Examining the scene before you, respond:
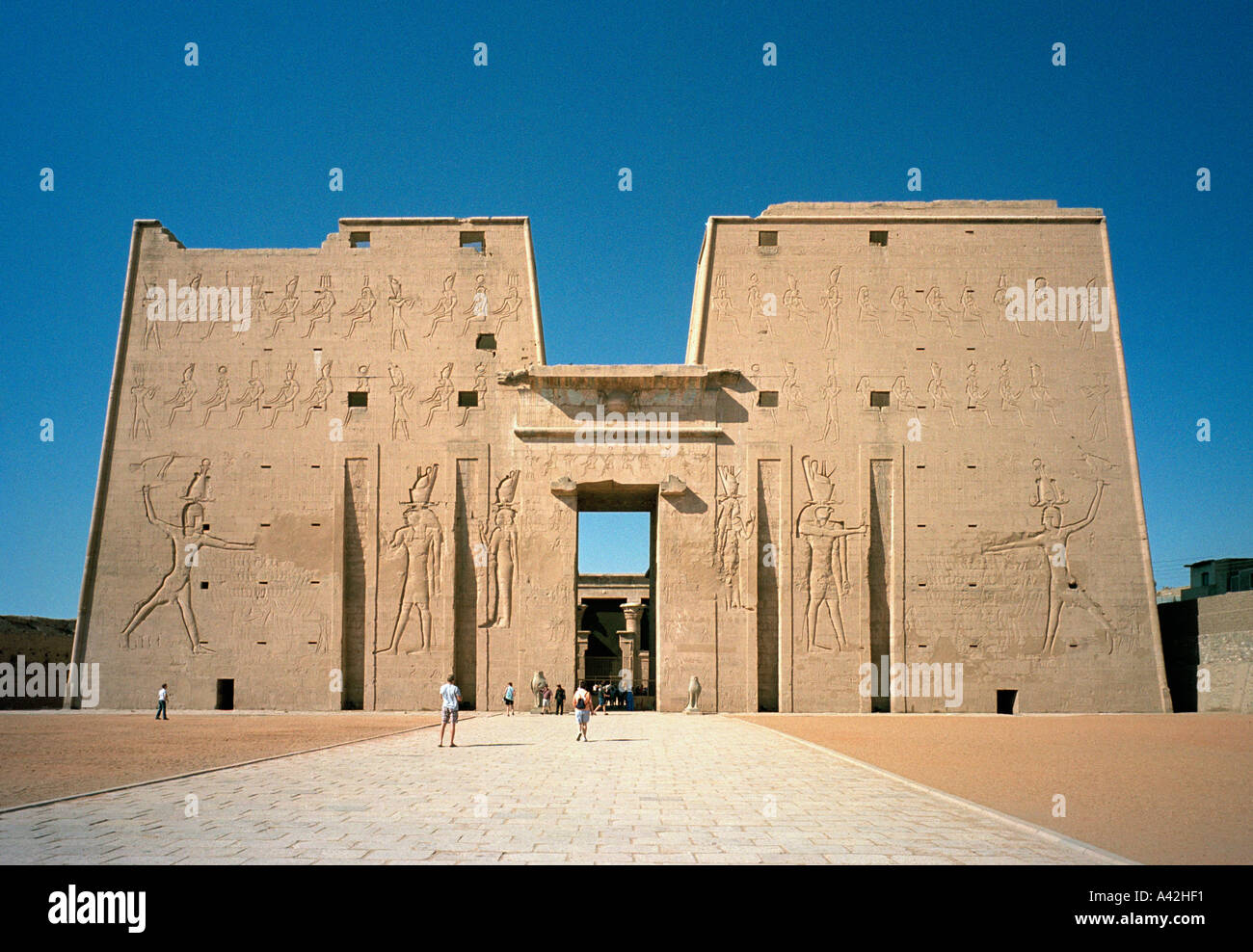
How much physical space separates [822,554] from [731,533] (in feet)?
7.78

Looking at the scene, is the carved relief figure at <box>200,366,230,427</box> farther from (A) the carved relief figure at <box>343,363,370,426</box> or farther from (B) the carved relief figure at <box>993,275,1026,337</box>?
(B) the carved relief figure at <box>993,275,1026,337</box>

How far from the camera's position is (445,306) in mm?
25422

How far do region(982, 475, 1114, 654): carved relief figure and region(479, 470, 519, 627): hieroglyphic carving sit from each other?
12.0 meters

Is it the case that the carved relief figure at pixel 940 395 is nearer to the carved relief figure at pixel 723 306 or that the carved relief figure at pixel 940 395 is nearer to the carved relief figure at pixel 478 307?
the carved relief figure at pixel 723 306

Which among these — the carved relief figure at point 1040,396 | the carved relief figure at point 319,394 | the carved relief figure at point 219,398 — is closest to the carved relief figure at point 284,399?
the carved relief figure at point 319,394

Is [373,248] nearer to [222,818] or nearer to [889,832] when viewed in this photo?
[222,818]

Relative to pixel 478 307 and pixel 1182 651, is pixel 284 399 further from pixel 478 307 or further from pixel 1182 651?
pixel 1182 651

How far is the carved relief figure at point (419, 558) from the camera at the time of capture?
78.8 feet

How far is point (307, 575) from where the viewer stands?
79.4 feet

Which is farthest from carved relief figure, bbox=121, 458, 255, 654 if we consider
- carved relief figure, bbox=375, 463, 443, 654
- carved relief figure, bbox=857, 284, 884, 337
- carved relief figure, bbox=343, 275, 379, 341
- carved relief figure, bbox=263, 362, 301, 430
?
carved relief figure, bbox=857, 284, 884, 337

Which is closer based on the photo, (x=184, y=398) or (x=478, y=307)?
(x=184, y=398)

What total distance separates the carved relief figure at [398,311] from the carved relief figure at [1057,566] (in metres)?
16.0

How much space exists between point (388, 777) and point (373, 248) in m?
18.4

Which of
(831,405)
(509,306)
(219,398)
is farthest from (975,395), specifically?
(219,398)
